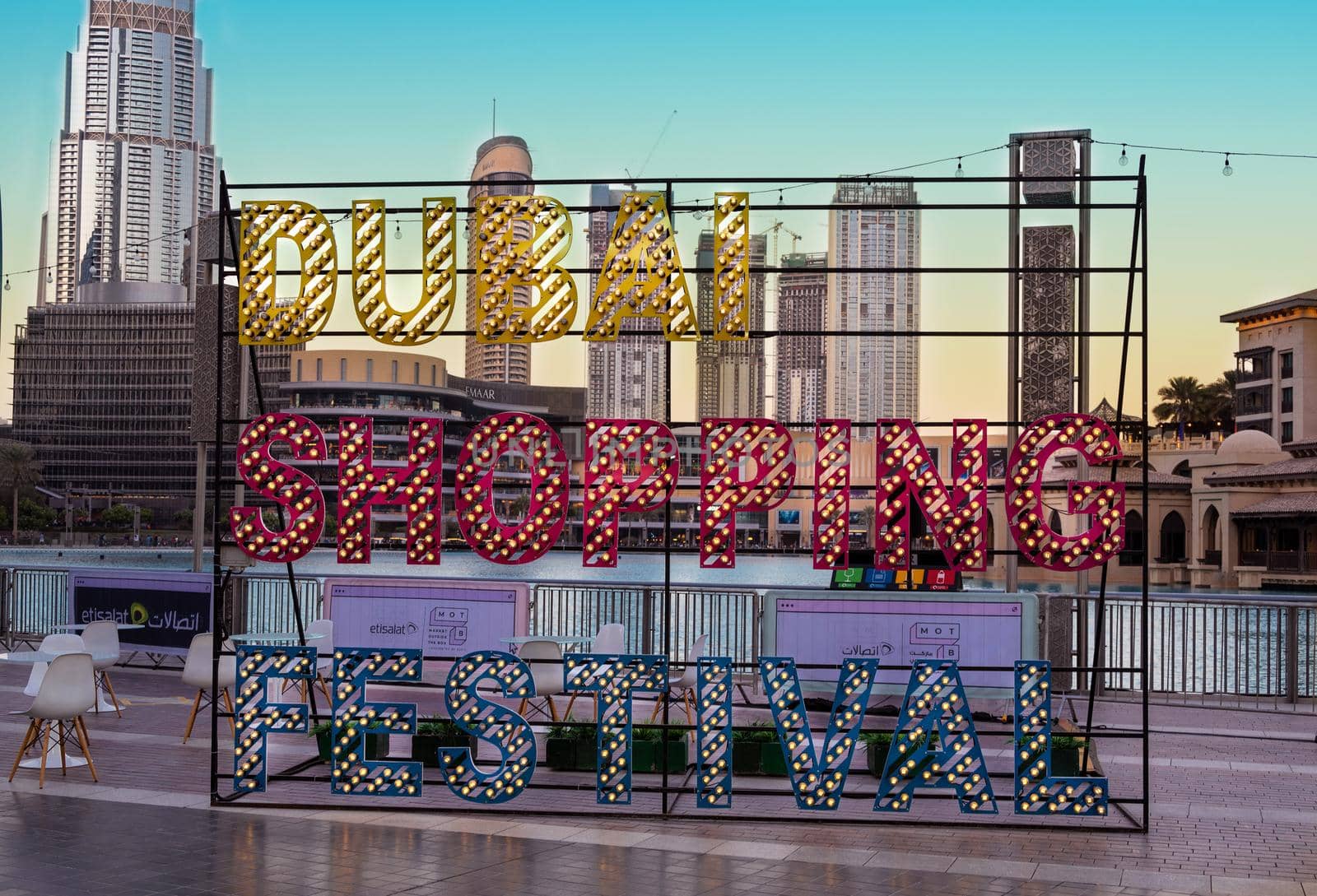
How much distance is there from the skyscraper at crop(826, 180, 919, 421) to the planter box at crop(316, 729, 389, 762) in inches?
4354

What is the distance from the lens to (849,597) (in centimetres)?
1706

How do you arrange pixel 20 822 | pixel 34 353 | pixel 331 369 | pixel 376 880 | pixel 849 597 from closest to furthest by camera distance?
pixel 376 880 < pixel 20 822 < pixel 849 597 < pixel 331 369 < pixel 34 353

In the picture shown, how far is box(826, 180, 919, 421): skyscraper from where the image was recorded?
134750 mm

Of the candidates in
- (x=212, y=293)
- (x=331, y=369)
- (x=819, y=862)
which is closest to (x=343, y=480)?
(x=819, y=862)

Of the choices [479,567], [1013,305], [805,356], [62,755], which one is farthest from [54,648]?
[805,356]

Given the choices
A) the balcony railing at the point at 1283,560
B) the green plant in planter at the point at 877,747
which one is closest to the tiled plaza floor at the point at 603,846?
the green plant in planter at the point at 877,747

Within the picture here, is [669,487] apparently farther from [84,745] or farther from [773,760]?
[84,745]

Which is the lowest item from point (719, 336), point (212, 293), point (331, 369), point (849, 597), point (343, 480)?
point (849, 597)

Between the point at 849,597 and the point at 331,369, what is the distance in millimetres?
137928

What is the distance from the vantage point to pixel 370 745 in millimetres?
13625

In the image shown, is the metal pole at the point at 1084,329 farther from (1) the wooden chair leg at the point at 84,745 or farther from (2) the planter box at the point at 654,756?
(1) the wooden chair leg at the point at 84,745

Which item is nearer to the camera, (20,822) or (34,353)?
(20,822)

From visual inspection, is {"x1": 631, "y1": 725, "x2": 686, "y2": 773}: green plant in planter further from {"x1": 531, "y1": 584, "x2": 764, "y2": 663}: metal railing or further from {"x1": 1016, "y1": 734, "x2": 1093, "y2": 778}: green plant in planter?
{"x1": 531, "y1": 584, "x2": 764, "y2": 663}: metal railing

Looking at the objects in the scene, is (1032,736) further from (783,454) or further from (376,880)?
(376,880)
